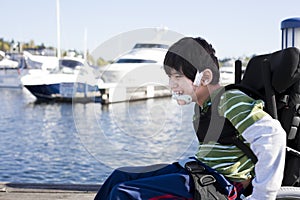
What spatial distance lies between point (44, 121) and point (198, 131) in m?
15.4

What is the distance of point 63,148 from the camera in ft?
36.7

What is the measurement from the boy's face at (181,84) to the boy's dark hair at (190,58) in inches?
0.6

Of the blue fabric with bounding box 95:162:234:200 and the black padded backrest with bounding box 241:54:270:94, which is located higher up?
the black padded backrest with bounding box 241:54:270:94

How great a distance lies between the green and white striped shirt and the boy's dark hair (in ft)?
0.46

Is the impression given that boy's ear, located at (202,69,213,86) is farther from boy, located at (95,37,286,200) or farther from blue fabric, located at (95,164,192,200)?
blue fabric, located at (95,164,192,200)

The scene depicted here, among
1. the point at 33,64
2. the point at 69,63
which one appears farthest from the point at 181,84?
the point at 33,64

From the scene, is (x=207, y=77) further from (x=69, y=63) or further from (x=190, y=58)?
(x=69, y=63)

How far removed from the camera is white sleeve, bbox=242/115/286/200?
74.1 inches

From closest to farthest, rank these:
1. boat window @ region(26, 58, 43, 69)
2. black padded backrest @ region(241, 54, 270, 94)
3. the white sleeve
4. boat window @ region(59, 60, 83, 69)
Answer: the white sleeve
black padded backrest @ region(241, 54, 270, 94)
boat window @ region(59, 60, 83, 69)
boat window @ region(26, 58, 43, 69)

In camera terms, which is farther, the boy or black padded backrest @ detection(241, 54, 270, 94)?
black padded backrest @ detection(241, 54, 270, 94)

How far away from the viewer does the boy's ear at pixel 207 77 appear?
2.09 meters

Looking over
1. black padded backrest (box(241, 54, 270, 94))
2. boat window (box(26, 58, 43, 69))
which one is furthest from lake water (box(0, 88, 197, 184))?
boat window (box(26, 58, 43, 69))

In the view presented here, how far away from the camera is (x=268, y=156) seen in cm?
188

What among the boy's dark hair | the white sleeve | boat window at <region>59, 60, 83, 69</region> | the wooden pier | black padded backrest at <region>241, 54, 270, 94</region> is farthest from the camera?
boat window at <region>59, 60, 83, 69</region>
